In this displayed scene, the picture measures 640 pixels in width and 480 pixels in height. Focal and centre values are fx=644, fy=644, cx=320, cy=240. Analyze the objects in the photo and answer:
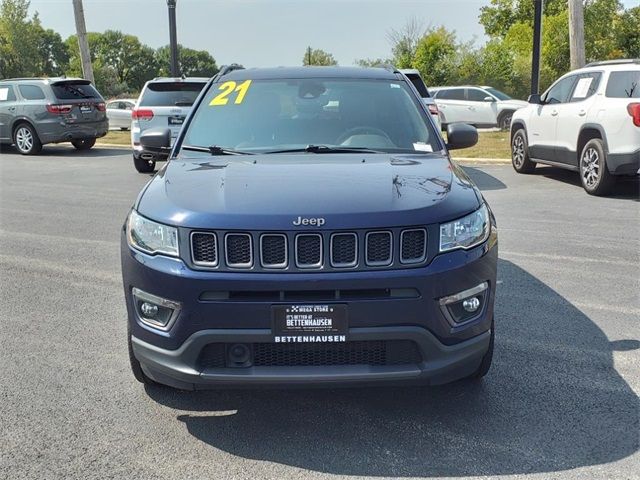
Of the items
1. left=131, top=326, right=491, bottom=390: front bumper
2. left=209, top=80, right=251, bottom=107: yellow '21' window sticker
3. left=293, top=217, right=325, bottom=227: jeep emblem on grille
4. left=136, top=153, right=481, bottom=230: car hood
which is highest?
left=209, top=80, right=251, bottom=107: yellow '21' window sticker

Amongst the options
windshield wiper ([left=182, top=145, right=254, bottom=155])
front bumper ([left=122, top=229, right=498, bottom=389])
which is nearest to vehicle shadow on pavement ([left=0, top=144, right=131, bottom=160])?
windshield wiper ([left=182, top=145, right=254, bottom=155])

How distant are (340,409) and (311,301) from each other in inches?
32.4

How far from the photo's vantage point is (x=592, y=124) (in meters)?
8.79

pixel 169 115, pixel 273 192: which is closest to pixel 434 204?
pixel 273 192

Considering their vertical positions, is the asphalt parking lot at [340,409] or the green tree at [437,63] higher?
the green tree at [437,63]

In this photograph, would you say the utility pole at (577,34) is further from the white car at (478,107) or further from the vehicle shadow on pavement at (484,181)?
the vehicle shadow on pavement at (484,181)

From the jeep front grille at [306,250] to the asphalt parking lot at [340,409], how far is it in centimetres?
84

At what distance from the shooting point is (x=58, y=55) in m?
100

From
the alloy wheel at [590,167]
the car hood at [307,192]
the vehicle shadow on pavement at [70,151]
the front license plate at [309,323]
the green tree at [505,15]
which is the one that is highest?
the green tree at [505,15]

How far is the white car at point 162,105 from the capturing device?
11.4 metres

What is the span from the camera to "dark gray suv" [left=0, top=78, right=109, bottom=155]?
15.3 metres

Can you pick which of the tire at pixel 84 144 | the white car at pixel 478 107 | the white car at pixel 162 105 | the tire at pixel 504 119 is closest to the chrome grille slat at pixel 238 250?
the white car at pixel 162 105

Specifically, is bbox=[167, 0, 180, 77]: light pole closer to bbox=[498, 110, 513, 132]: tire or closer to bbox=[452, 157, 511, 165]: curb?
bbox=[452, 157, 511, 165]: curb

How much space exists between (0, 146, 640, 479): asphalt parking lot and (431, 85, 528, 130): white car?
53.0ft
